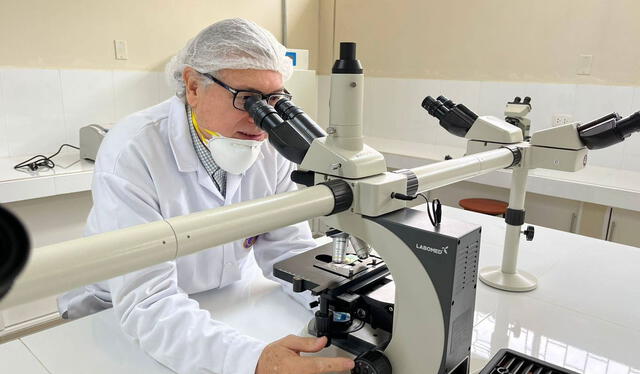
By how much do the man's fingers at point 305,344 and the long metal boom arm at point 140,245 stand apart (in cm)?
28

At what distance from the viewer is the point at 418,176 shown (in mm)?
883

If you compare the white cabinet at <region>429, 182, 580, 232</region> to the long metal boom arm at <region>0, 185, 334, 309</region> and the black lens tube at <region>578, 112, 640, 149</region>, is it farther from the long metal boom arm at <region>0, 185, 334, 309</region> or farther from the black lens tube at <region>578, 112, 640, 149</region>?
the long metal boom arm at <region>0, 185, 334, 309</region>

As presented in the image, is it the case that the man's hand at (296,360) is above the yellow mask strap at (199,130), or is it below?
below

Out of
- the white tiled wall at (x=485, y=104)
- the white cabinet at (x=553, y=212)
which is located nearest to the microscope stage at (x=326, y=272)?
the white tiled wall at (x=485, y=104)

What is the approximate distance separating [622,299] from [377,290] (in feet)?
2.59

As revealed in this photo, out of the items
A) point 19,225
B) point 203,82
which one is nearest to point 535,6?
point 203,82

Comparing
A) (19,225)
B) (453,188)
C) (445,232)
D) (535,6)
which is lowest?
(453,188)

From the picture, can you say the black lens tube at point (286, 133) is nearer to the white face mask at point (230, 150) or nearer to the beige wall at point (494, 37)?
the white face mask at point (230, 150)

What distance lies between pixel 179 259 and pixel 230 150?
0.31 m

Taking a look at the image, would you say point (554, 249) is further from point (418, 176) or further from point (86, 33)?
point (86, 33)

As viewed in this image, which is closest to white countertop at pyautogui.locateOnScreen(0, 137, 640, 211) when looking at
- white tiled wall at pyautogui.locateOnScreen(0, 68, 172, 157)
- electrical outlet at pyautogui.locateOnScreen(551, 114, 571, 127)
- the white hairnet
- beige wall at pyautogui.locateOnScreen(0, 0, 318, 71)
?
white tiled wall at pyautogui.locateOnScreen(0, 68, 172, 157)

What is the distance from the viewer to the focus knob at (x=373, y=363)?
0.75 meters

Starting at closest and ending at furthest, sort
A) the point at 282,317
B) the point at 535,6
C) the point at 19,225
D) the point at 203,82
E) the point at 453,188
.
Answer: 1. the point at 19,225
2. the point at 282,317
3. the point at 203,82
4. the point at 535,6
5. the point at 453,188

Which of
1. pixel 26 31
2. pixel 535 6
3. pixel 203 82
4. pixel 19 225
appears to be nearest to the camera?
pixel 19 225
